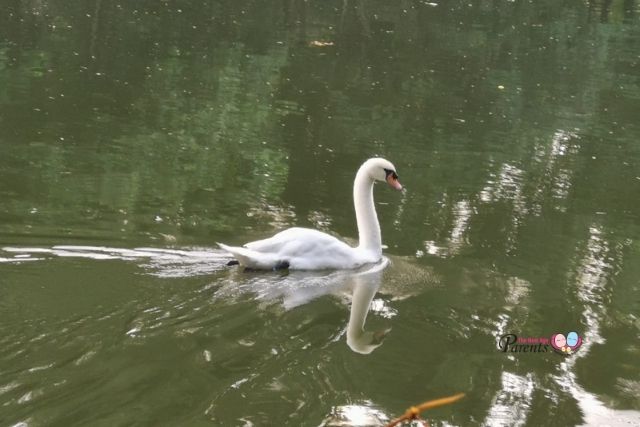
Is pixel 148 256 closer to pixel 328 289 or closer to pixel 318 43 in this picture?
pixel 328 289

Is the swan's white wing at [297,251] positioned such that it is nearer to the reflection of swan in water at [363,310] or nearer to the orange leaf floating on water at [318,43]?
the reflection of swan in water at [363,310]

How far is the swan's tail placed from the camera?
7.57m

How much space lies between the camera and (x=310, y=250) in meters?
7.96

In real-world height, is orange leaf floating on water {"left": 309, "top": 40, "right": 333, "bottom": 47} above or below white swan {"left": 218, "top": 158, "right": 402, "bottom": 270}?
above

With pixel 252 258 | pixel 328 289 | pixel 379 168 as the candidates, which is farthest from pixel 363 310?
pixel 379 168

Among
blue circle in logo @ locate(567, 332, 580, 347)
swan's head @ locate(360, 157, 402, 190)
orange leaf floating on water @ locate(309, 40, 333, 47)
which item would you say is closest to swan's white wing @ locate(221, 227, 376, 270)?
swan's head @ locate(360, 157, 402, 190)

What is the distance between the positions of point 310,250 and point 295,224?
148cm

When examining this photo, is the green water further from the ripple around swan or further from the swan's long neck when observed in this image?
the swan's long neck

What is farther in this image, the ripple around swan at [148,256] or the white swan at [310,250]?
the white swan at [310,250]

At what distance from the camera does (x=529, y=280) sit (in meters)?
8.37

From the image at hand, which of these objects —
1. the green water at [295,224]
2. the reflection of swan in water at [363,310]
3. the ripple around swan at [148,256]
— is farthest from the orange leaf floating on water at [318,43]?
the ripple around swan at [148,256]

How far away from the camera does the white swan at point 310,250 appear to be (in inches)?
304

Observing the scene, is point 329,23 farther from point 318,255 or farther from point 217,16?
point 318,255

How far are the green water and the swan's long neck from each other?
1.07ft
